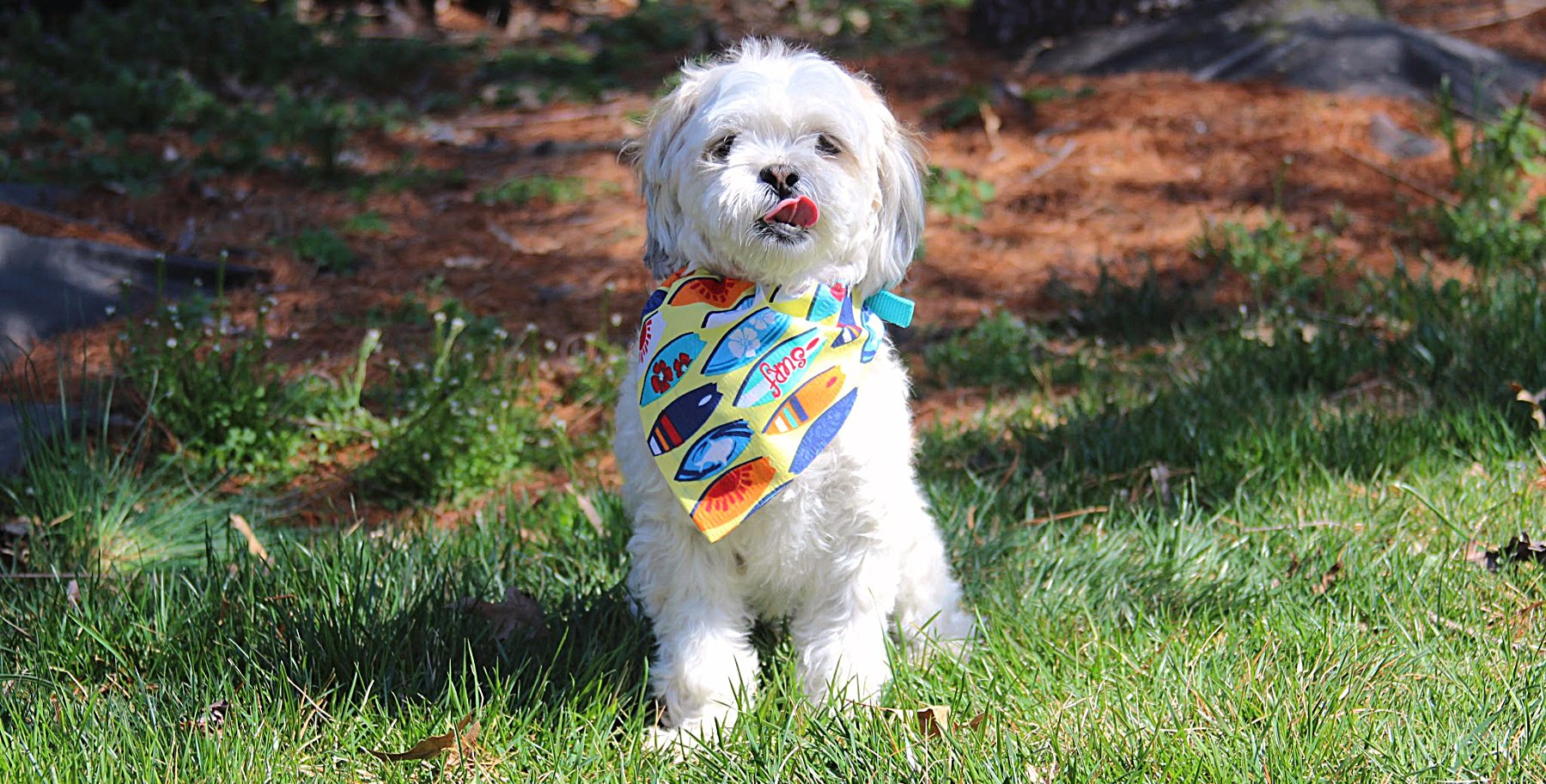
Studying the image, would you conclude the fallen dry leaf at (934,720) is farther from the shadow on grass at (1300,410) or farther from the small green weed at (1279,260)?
the small green weed at (1279,260)

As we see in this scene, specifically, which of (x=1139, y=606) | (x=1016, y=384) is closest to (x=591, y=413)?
(x=1016, y=384)

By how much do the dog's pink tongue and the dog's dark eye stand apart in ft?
0.71

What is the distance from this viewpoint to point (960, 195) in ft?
21.8

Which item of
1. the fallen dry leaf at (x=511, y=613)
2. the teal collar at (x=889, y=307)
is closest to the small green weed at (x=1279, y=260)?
the teal collar at (x=889, y=307)

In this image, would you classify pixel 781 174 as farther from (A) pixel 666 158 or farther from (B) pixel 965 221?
(B) pixel 965 221

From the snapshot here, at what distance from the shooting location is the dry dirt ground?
5.81m

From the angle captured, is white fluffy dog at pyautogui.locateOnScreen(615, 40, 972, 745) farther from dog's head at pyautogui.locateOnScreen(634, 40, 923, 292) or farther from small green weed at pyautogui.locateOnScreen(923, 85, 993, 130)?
small green weed at pyautogui.locateOnScreen(923, 85, 993, 130)

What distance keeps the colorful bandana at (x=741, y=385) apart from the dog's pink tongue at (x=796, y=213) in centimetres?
32

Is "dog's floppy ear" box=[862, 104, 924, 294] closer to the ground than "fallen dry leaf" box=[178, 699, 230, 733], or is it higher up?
higher up

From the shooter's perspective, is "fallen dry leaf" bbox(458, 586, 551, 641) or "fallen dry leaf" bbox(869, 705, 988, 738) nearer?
"fallen dry leaf" bbox(869, 705, 988, 738)

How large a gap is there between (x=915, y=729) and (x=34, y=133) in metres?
6.53

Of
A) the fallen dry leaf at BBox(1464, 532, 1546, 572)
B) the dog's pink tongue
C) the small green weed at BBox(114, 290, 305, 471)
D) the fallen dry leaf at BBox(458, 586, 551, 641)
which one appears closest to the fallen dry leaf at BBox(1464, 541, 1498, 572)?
the fallen dry leaf at BBox(1464, 532, 1546, 572)

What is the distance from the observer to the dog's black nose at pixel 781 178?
2779mm

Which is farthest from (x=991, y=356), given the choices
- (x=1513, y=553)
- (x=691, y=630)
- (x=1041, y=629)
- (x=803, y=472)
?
(x=691, y=630)
